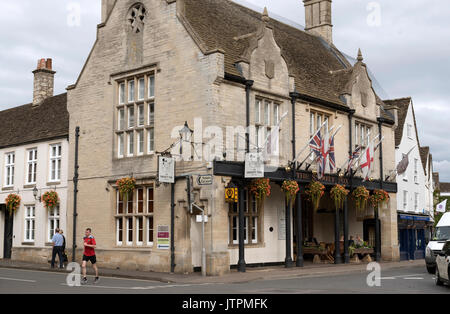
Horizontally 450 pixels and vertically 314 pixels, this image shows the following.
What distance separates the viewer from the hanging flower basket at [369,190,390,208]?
30141mm

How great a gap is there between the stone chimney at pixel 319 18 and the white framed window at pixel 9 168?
19.8m

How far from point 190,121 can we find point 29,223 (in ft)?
42.4

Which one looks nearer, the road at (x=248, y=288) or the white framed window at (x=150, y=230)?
the road at (x=248, y=288)

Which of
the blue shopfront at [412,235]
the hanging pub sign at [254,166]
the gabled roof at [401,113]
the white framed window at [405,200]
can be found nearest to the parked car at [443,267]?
the hanging pub sign at [254,166]

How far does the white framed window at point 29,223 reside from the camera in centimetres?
3058

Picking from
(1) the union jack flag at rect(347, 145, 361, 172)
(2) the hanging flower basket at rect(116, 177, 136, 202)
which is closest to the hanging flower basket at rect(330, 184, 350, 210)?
(1) the union jack flag at rect(347, 145, 361, 172)

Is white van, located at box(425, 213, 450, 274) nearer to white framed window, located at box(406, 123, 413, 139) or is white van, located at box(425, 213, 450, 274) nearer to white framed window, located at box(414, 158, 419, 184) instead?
white framed window, located at box(406, 123, 413, 139)

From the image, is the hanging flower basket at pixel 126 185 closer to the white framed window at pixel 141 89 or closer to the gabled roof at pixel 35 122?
the white framed window at pixel 141 89

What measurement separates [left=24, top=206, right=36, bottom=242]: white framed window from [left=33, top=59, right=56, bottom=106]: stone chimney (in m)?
7.40

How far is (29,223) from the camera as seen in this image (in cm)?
3102

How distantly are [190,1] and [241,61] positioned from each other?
15.8ft

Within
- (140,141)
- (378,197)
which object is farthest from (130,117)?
(378,197)

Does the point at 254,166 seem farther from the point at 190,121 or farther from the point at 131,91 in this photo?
the point at 131,91

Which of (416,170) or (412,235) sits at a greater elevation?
(416,170)
